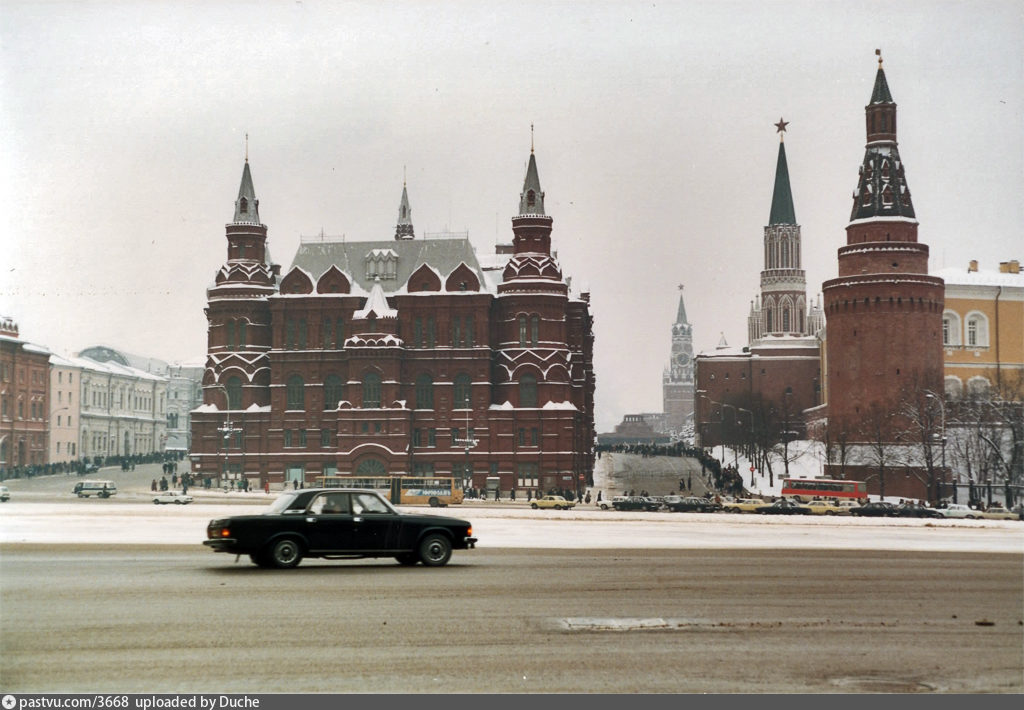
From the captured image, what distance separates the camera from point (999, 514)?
182 ft

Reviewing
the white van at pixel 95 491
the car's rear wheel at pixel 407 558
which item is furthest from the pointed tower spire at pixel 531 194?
the car's rear wheel at pixel 407 558

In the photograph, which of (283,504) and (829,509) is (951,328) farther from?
(283,504)

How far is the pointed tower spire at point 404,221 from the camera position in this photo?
127 m

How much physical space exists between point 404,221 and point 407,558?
4239 inches

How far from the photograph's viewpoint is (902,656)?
1430 centimetres

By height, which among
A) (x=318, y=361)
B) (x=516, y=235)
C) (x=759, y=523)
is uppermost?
(x=516, y=235)

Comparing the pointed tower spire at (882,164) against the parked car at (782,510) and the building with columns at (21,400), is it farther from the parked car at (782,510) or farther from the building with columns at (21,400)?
the building with columns at (21,400)

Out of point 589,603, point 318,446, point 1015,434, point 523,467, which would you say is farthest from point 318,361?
point 589,603

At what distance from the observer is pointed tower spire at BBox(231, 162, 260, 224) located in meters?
95.4

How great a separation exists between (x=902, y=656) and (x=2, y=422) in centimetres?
8283

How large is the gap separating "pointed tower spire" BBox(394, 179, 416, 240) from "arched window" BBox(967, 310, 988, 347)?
56976 millimetres

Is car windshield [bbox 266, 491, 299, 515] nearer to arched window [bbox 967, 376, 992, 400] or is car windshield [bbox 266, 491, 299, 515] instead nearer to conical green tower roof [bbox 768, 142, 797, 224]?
arched window [bbox 967, 376, 992, 400]

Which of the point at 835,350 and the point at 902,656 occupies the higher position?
the point at 835,350
